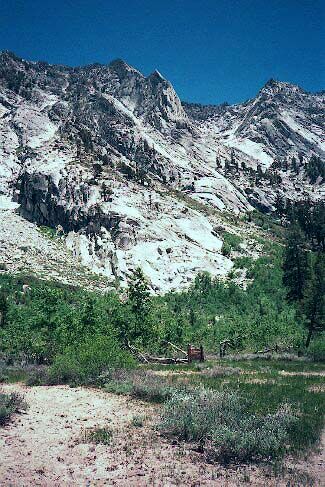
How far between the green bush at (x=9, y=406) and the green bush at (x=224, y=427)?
4732 millimetres

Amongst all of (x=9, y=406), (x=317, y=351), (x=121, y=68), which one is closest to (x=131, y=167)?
(x=317, y=351)

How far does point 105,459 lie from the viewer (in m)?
9.68

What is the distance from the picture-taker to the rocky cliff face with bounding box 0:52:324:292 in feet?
200

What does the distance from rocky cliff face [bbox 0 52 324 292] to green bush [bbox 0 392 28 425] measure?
129 feet

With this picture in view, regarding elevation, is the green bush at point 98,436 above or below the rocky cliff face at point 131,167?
below

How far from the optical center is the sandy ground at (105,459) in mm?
8633

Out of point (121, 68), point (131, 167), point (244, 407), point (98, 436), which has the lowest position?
point (98, 436)

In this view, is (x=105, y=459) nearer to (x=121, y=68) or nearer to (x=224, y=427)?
(x=224, y=427)

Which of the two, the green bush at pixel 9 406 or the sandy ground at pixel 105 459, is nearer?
the sandy ground at pixel 105 459

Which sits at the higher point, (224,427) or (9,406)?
(224,427)

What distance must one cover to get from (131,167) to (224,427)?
270 feet

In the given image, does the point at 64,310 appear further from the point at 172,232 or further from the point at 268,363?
the point at 172,232

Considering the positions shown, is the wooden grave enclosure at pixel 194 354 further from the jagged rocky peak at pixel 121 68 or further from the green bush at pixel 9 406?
the jagged rocky peak at pixel 121 68

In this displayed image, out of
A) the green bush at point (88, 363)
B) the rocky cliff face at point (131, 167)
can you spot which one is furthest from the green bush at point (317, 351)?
the rocky cliff face at point (131, 167)
